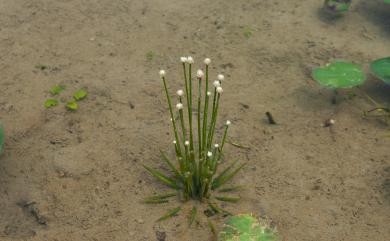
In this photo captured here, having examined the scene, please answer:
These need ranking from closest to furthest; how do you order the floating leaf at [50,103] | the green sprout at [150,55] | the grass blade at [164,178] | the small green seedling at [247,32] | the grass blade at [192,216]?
1. the grass blade at [192,216]
2. the grass blade at [164,178]
3. the floating leaf at [50,103]
4. the green sprout at [150,55]
5. the small green seedling at [247,32]

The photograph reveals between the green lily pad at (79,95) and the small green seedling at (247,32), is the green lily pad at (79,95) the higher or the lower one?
the lower one

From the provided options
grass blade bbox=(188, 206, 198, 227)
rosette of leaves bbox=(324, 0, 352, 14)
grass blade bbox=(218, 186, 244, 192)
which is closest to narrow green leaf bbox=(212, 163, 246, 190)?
grass blade bbox=(218, 186, 244, 192)

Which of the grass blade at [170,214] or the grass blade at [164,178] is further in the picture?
the grass blade at [164,178]

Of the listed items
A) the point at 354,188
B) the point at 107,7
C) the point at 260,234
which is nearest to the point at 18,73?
the point at 107,7

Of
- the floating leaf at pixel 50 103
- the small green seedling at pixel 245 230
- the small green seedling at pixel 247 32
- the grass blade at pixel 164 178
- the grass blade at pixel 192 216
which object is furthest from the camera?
the small green seedling at pixel 247 32

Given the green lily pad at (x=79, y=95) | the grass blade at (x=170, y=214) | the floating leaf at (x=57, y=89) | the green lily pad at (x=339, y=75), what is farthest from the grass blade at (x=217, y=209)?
the floating leaf at (x=57, y=89)

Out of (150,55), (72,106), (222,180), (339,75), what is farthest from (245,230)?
(150,55)

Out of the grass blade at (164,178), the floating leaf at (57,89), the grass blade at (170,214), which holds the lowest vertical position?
the grass blade at (170,214)

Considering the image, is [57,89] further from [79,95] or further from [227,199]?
[227,199]

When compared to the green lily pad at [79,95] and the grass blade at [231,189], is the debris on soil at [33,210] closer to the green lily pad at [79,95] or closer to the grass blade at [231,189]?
the green lily pad at [79,95]
